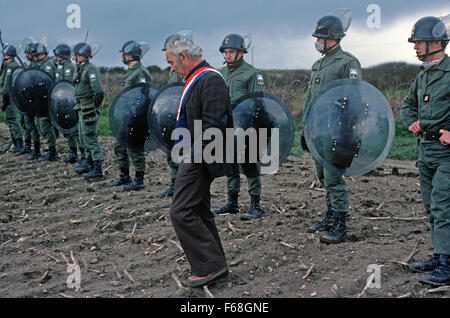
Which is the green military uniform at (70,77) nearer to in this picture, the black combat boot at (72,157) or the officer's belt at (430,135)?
the black combat boot at (72,157)

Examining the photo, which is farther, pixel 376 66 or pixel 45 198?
pixel 376 66

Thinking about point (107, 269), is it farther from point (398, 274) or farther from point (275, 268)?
point (398, 274)

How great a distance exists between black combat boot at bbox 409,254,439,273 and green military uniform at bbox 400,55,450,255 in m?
0.23

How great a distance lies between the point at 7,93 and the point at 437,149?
30.0ft

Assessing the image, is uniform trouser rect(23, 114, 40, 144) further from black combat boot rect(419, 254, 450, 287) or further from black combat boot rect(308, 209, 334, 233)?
black combat boot rect(419, 254, 450, 287)

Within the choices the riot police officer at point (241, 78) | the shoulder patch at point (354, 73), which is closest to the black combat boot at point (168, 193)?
the riot police officer at point (241, 78)

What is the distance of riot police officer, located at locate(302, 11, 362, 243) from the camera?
485 cm

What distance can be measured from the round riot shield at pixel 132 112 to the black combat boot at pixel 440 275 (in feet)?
13.7

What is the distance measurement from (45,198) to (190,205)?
13.0 feet

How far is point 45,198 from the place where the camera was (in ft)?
23.3

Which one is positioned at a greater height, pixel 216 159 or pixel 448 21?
pixel 448 21

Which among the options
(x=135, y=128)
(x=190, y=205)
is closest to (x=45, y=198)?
(x=135, y=128)

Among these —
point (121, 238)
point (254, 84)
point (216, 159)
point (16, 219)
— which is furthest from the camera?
point (16, 219)
